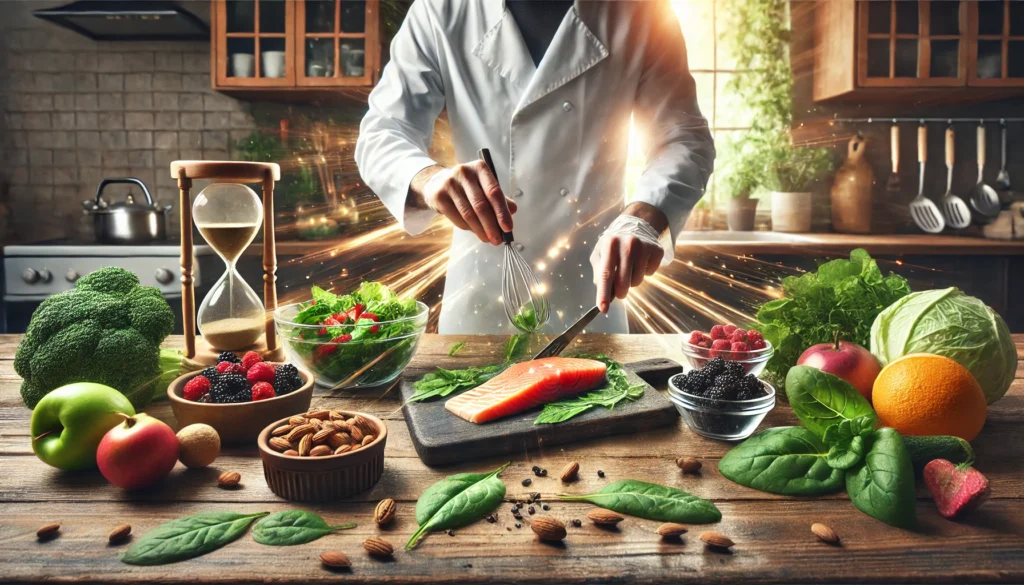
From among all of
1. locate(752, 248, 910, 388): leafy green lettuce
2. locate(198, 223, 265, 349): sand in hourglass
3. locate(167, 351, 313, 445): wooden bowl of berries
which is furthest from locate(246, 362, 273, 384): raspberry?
locate(752, 248, 910, 388): leafy green lettuce

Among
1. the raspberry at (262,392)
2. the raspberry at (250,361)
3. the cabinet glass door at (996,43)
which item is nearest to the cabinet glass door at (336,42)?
the raspberry at (250,361)

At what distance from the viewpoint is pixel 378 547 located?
74 cm

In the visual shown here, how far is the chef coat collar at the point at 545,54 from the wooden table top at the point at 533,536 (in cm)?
122

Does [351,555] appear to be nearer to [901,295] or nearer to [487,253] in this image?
[901,295]

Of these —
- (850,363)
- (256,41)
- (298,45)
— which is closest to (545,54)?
(850,363)

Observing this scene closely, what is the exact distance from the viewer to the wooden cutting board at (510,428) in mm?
1002

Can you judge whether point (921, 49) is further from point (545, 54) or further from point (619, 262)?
point (619, 262)

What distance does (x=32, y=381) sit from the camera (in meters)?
1.15

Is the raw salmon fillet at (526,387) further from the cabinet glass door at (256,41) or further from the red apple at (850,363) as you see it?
the cabinet glass door at (256,41)

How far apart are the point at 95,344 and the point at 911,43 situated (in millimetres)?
3791

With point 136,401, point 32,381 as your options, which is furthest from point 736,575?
point 32,381

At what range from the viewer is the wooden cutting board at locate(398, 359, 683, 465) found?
100 cm

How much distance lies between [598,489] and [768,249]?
99.9 inches

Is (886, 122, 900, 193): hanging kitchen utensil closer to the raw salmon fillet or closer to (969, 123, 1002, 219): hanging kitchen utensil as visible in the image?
(969, 123, 1002, 219): hanging kitchen utensil
